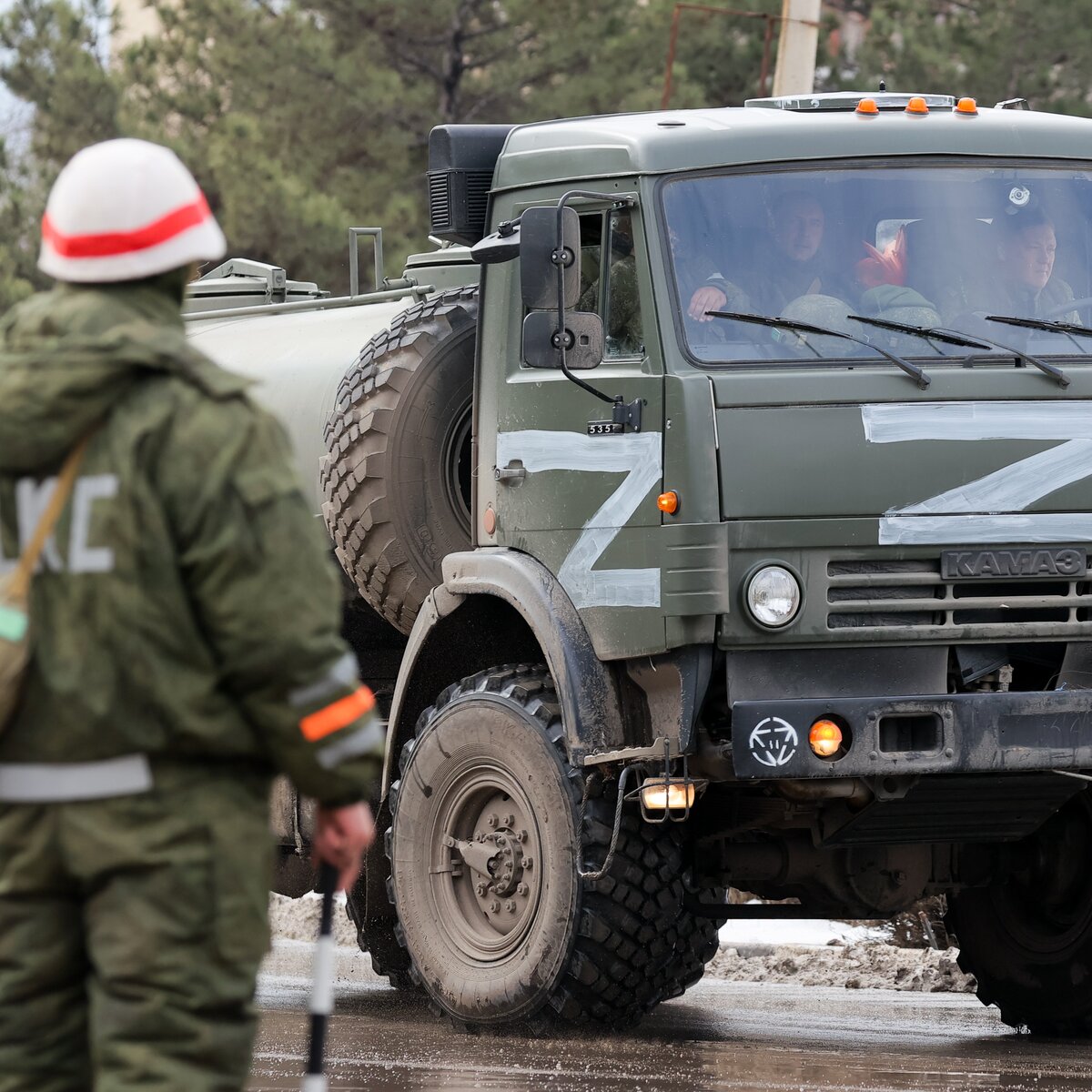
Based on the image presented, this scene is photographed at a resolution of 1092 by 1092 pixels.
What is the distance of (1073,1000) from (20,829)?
5.66 m

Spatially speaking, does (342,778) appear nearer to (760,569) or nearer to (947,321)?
(760,569)

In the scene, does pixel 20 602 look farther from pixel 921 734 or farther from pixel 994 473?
pixel 994 473

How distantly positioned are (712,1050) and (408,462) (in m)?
2.29

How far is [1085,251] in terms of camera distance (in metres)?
7.80

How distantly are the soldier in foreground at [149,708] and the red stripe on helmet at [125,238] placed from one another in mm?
139

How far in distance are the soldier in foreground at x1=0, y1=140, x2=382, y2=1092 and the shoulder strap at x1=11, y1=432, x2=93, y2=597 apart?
0.04 ft

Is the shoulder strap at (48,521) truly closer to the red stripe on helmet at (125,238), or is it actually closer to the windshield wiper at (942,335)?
the red stripe on helmet at (125,238)

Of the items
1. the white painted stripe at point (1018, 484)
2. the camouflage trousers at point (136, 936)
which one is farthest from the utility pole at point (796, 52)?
the camouflage trousers at point (136, 936)

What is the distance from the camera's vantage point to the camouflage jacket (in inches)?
144

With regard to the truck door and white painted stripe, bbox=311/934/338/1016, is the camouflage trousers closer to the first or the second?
white painted stripe, bbox=311/934/338/1016

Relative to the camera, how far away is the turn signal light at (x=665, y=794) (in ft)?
24.2

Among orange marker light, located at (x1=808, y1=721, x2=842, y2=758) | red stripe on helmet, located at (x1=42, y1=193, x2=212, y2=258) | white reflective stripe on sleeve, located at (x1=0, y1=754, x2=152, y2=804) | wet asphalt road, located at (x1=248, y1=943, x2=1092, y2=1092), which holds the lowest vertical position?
wet asphalt road, located at (x1=248, y1=943, x2=1092, y2=1092)

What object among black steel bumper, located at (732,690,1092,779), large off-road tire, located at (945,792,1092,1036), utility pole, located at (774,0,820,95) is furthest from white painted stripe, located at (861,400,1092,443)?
utility pole, located at (774,0,820,95)

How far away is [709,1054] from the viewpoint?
792 centimetres
